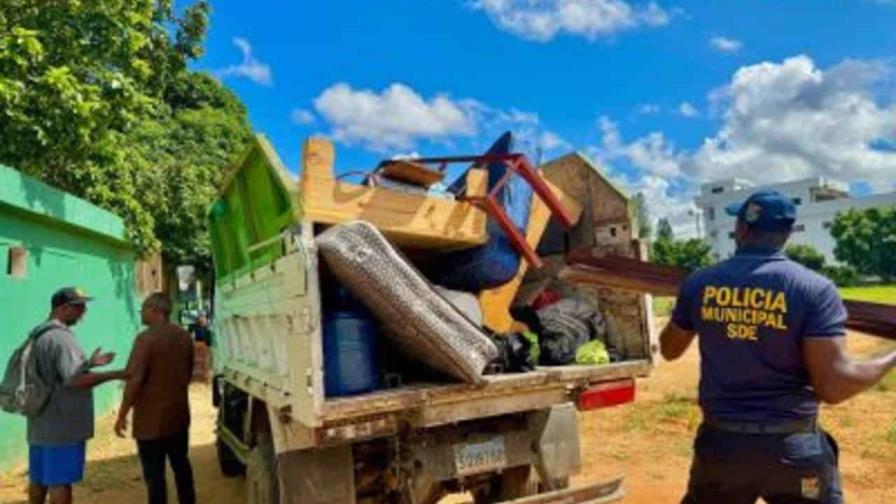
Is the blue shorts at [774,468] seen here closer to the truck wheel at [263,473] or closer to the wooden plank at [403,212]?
the wooden plank at [403,212]

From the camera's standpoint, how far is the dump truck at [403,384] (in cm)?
394

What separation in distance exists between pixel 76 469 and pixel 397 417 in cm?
276

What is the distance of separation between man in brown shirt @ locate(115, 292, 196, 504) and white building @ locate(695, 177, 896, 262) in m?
73.5

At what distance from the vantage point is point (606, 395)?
479 cm

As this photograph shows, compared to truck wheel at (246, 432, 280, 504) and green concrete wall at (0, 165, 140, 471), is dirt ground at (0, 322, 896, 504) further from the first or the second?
truck wheel at (246, 432, 280, 504)

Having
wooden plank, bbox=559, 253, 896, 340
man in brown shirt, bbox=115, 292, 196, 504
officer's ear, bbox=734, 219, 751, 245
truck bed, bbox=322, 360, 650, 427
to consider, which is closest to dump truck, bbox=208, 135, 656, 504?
truck bed, bbox=322, 360, 650, 427

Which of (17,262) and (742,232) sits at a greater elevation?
(17,262)

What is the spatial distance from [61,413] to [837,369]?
4.74 metres

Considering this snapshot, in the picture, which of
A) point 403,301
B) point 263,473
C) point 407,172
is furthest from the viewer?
point 407,172

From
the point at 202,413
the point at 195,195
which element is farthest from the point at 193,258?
the point at 202,413

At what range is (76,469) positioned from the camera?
5621 mm

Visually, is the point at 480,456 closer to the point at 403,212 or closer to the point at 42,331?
the point at 403,212

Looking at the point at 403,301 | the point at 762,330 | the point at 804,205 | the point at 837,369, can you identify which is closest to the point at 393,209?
the point at 403,301

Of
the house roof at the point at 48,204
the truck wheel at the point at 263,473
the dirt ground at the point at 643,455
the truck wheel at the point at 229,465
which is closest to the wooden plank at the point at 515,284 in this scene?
the truck wheel at the point at 263,473
